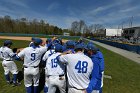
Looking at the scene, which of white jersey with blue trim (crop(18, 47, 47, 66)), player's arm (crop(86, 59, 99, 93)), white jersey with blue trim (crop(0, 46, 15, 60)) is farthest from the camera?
white jersey with blue trim (crop(0, 46, 15, 60))

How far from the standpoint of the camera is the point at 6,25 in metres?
108

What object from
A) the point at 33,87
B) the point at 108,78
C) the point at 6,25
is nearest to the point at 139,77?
the point at 108,78

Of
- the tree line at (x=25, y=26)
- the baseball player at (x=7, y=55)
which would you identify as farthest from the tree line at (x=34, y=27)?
the baseball player at (x=7, y=55)

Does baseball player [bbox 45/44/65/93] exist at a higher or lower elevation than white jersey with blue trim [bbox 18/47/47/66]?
lower

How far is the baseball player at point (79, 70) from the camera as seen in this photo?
4039mm

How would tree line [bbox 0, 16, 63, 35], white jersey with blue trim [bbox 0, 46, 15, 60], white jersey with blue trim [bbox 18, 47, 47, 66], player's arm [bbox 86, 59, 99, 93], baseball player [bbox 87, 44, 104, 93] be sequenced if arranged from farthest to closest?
tree line [bbox 0, 16, 63, 35]
white jersey with blue trim [bbox 0, 46, 15, 60]
white jersey with blue trim [bbox 18, 47, 47, 66]
baseball player [bbox 87, 44, 104, 93]
player's arm [bbox 86, 59, 99, 93]

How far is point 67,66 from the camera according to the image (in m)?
4.30

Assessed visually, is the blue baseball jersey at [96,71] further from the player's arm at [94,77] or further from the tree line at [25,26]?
the tree line at [25,26]

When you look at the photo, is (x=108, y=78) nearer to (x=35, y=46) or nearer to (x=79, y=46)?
(x=35, y=46)

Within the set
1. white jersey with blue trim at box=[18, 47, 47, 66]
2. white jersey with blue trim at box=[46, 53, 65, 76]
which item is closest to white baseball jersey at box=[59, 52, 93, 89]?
white jersey with blue trim at box=[46, 53, 65, 76]

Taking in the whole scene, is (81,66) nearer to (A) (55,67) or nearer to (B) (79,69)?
(B) (79,69)

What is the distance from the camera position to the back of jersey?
404 centimetres

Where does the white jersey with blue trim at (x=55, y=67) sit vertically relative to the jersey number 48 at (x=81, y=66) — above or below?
below

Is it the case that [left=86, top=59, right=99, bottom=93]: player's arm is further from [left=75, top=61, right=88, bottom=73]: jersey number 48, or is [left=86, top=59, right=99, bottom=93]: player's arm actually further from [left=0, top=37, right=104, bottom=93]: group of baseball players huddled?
[left=75, top=61, right=88, bottom=73]: jersey number 48
